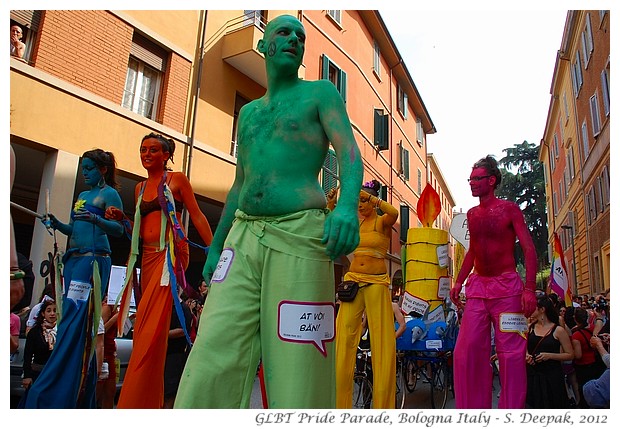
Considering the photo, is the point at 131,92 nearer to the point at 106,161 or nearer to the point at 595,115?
the point at 106,161

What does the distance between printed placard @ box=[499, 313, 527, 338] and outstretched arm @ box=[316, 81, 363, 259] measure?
2311 mm

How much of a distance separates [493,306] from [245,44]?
10.7 metres

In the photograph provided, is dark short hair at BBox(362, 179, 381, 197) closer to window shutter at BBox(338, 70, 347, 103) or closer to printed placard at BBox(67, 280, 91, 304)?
printed placard at BBox(67, 280, 91, 304)

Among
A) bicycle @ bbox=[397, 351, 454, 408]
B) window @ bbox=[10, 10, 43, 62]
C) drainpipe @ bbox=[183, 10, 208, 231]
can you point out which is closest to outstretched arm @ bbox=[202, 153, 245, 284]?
bicycle @ bbox=[397, 351, 454, 408]

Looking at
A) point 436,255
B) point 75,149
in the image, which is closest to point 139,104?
point 75,149

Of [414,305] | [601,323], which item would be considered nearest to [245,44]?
[414,305]

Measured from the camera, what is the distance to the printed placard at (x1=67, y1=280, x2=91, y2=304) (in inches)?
140

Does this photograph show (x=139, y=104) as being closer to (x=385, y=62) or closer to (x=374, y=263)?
(x=374, y=263)

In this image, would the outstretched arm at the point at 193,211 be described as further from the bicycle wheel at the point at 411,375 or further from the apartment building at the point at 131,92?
the bicycle wheel at the point at 411,375

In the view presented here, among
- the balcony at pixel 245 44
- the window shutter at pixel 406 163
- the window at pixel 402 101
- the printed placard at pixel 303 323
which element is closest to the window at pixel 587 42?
the window at pixel 402 101

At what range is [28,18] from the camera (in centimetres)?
895

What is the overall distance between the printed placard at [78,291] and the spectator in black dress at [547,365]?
454cm

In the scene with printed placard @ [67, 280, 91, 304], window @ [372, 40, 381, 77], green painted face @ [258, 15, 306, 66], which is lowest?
printed placard @ [67, 280, 91, 304]

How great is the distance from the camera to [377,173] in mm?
22547
